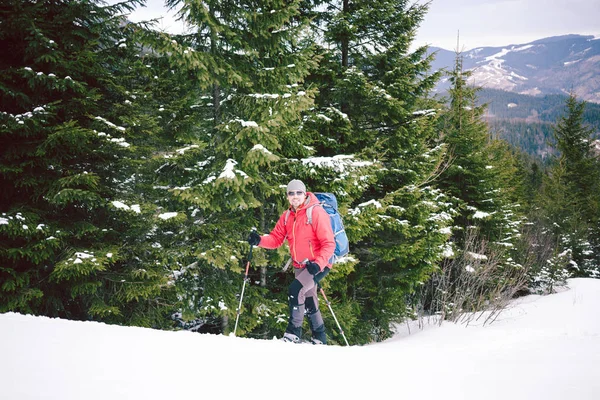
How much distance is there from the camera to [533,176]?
50.4 m

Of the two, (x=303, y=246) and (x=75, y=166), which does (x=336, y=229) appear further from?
(x=75, y=166)

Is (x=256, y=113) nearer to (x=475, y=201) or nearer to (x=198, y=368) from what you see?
(x=198, y=368)

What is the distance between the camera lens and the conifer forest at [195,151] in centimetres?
598

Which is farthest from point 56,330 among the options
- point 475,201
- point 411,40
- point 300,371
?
point 475,201

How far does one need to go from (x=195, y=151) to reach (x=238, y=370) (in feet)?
16.9

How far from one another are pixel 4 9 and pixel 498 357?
9876 mm

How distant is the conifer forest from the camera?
598 cm

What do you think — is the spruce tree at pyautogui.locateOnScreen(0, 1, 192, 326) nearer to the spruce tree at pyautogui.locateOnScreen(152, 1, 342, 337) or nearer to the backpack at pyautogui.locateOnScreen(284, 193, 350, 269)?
the spruce tree at pyautogui.locateOnScreen(152, 1, 342, 337)

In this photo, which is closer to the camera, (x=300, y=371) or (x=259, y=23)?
(x=300, y=371)

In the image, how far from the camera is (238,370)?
2.61 meters

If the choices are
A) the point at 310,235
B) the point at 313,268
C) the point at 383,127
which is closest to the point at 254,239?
the point at 310,235

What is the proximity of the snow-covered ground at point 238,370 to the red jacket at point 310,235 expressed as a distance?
131 cm

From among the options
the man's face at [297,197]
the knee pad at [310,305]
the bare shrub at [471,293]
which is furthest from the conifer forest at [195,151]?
the knee pad at [310,305]

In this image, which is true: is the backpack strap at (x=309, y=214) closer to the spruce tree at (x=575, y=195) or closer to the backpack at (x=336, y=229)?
the backpack at (x=336, y=229)
